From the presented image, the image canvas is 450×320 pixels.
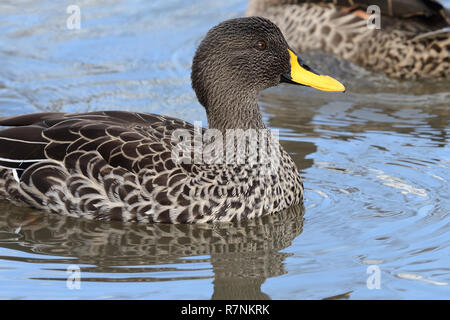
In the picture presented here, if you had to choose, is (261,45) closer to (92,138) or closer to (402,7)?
(92,138)

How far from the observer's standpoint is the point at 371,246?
7055mm

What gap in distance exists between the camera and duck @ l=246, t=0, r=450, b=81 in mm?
11914

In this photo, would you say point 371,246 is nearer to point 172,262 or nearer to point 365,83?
point 172,262

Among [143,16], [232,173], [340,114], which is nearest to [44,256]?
[232,173]

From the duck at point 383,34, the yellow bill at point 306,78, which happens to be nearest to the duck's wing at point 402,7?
the duck at point 383,34

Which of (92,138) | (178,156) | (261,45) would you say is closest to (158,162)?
(178,156)

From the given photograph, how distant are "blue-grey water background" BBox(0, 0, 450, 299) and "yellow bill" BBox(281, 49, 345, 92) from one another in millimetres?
1002

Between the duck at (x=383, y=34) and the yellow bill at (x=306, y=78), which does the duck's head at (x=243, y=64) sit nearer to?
the yellow bill at (x=306, y=78)

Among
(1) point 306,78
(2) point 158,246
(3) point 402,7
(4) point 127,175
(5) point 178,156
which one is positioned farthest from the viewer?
(3) point 402,7

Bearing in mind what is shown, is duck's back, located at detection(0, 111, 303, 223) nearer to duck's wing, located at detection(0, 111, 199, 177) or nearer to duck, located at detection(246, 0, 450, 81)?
duck's wing, located at detection(0, 111, 199, 177)

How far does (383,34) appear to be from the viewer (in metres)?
12.1

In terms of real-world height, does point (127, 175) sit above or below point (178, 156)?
below

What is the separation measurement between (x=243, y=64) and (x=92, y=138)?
140cm

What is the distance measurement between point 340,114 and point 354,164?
5.88 ft
